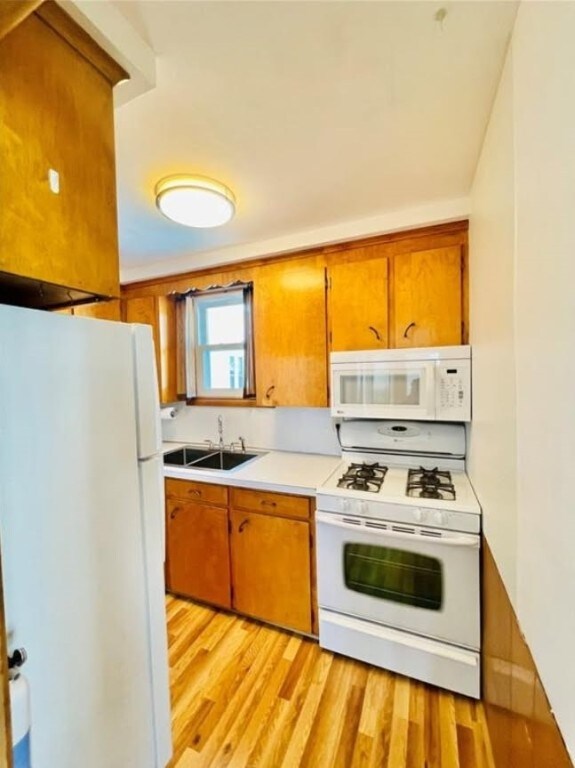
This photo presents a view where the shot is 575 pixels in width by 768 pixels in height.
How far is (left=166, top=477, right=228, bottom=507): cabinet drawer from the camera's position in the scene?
205 centimetres

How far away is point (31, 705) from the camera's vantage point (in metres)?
0.73

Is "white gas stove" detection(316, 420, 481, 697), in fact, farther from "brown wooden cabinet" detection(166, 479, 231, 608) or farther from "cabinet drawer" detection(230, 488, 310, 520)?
"brown wooden cabinet" detection(166, 479, 231, 608)

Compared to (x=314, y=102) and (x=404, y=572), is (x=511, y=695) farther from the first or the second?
(x=314, y=102)

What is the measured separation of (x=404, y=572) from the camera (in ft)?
5.26

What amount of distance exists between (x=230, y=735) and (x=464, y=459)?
1.73 meters

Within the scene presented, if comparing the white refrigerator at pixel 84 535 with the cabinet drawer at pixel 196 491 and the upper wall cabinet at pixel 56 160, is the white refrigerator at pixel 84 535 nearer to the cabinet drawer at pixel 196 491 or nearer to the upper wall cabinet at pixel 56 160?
the upper wall cabinet at pixel 56 160

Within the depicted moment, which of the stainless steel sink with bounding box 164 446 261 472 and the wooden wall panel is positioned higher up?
the stainless steel sink with bounding box 164 446 261 472

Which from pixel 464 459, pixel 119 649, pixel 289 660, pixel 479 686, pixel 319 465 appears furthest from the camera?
pixel 319 465

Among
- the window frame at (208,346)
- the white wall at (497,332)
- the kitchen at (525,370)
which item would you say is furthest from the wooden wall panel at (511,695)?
the window frame at (208,346)

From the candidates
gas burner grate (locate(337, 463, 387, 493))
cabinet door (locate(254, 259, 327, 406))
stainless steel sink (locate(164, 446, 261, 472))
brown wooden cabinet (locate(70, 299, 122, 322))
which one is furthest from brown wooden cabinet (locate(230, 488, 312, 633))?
brown wooden cabinet (locate(70, 299, 122, 322))

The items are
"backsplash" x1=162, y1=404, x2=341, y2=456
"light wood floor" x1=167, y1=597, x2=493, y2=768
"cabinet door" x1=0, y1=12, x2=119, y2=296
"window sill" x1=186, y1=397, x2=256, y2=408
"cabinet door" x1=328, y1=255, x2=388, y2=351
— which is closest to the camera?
"cabinet door" x1=0, y1=12, x2=119, y2=296

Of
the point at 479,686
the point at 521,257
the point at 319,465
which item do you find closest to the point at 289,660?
the point at 479,686

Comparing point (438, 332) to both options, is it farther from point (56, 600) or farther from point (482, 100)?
point (56, 600)

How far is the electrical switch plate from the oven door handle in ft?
5.44
